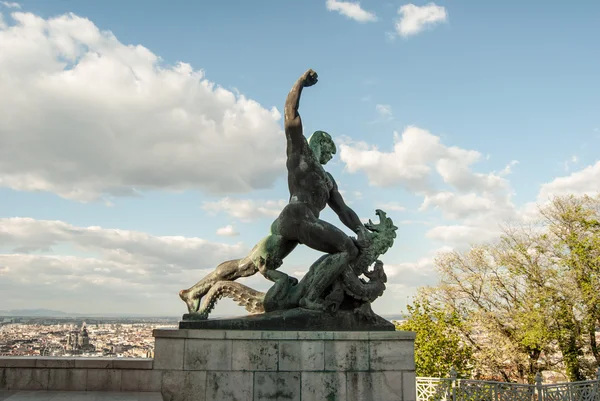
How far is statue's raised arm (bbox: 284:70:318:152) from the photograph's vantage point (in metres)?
7.21

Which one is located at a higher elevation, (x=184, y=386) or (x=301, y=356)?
(x=301, y=356)

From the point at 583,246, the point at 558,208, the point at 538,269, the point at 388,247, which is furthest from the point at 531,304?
the point at 388,247

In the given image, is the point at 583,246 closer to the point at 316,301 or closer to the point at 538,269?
the point at 538,269

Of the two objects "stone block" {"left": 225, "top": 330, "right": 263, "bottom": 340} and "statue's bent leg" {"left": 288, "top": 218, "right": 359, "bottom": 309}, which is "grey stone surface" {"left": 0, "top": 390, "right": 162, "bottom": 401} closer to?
"stone block" {"left": 225, "top": 330, "right": 263, "bottom": 340}

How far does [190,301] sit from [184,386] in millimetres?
1471

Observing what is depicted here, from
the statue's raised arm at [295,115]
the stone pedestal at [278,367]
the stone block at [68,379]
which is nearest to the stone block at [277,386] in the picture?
the stone pedestal at [278,367]

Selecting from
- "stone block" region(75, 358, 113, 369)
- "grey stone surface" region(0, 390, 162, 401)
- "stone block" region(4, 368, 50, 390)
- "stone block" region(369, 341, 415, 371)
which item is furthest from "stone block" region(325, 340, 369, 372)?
"stone block" region(4, 368, 50, 390)

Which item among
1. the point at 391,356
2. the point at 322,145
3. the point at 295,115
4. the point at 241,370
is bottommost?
the point at 241,370

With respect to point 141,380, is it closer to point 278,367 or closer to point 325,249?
point 278,367

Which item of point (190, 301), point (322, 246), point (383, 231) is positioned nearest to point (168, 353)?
point (190, 301)

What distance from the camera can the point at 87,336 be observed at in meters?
10.1

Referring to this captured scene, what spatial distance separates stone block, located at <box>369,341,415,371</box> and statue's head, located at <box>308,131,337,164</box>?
284 cm

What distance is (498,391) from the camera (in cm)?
1238

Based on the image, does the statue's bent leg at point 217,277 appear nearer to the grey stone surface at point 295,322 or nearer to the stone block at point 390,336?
the grey stone surface at point 295,322
